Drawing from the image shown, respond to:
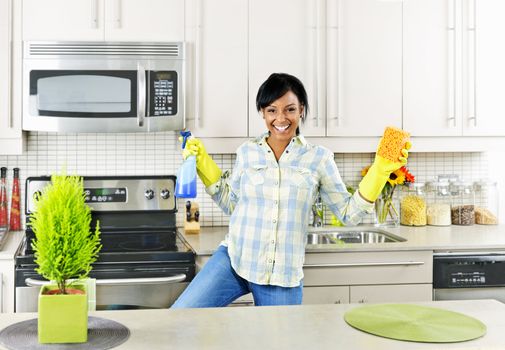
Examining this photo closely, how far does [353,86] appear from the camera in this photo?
134 inches

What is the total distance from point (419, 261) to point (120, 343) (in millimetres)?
1839

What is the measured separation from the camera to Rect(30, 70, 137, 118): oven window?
314cm

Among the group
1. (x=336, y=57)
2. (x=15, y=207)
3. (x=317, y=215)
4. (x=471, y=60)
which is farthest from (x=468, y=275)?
(x=15, y=207)

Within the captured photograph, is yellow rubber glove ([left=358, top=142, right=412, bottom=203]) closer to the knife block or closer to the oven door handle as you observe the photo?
the oven door handle

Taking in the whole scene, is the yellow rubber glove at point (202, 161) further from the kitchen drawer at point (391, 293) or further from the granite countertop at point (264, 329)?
the granite countertop at point (264, 329)

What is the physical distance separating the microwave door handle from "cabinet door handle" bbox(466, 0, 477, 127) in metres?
1.66

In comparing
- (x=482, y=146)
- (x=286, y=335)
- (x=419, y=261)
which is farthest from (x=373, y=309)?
(x=482, y=146)

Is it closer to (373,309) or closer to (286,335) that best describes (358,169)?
(373,309)

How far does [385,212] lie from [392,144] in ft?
4.93

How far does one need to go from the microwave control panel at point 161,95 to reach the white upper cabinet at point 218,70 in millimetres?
96

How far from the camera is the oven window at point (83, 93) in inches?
124

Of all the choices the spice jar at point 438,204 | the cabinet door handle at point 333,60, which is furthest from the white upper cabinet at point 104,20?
the spice jar at point 438,204

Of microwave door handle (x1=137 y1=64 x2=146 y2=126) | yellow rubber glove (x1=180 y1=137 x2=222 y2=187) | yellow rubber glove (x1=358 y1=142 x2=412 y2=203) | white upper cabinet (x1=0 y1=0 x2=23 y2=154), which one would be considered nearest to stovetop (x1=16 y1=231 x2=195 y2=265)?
yellow rubber glove (x1=180 y1=137 x2=222 y2=187)

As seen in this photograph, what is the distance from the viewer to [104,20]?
320 centimetres
